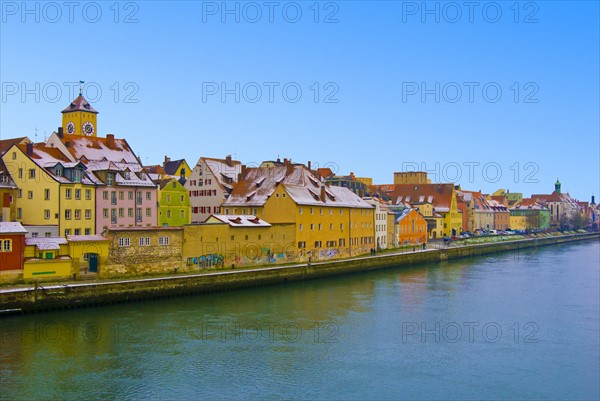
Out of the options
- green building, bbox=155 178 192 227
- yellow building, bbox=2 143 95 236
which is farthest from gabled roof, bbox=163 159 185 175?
yellow building, bbox=2 143 95 236

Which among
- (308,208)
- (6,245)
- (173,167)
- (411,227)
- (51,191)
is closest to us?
(6,245)

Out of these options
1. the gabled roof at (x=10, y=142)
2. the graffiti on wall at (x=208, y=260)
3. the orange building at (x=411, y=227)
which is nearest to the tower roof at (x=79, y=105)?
the gabled roof at (x=10, y=142)

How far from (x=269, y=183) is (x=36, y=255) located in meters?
26.5

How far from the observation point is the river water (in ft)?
73.6

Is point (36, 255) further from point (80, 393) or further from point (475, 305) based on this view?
point (475, 305)

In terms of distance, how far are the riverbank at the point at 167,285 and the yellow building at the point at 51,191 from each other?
8.30 metres

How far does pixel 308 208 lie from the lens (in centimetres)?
5503

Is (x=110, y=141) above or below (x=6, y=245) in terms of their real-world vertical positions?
above

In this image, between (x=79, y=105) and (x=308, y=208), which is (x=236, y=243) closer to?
(x=308, y=208)

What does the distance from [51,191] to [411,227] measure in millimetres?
45518

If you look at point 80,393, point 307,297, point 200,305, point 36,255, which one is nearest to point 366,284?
point 307,297

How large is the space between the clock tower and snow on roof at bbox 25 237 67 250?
27.6 metres

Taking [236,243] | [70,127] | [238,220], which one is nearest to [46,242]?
[236,243]

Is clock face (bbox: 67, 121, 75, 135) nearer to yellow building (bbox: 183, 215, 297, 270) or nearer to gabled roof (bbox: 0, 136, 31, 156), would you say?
gabled roof (bbox: 0, 136, 31, 156)
